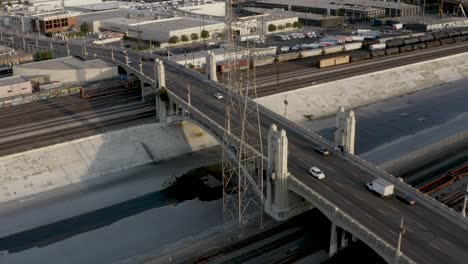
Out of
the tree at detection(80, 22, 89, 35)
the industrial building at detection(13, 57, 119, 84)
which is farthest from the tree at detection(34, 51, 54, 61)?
the tree at detection(80, 22, 89, 35)

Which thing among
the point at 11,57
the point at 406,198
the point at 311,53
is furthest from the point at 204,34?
the point at 406,198

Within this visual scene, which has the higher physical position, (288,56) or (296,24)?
(296,24)

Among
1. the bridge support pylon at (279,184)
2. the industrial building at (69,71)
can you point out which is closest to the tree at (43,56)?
the industrial building at (69,71)

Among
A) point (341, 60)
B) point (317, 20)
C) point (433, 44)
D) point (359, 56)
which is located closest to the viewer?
point (341, 60)

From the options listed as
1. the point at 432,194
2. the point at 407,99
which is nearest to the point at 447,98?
the point at 407,99

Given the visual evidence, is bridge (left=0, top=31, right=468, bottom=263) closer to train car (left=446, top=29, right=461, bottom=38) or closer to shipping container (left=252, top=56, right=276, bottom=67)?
shipping container (left=252, top=56, right=276, bottom=67)

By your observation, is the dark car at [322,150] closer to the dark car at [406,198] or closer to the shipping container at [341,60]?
the dark car at [406,198]

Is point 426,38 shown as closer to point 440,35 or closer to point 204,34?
point 440,35

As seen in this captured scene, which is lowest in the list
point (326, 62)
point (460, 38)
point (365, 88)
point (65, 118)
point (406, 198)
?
point (65, 118)
